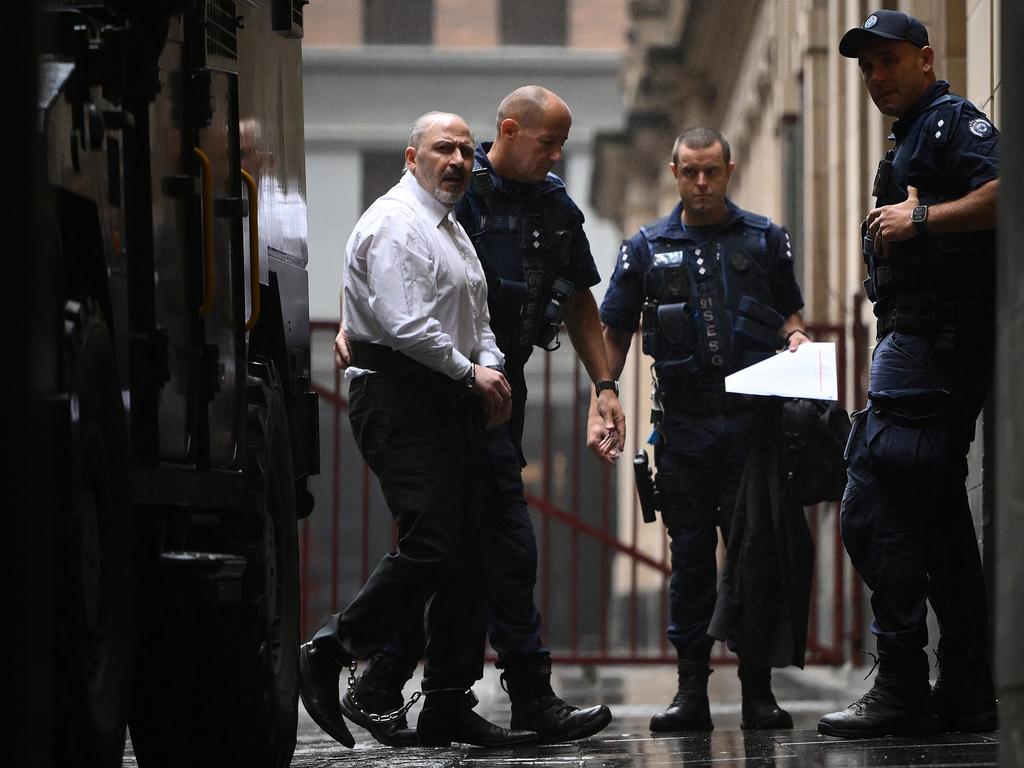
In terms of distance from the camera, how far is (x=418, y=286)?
6.61 m

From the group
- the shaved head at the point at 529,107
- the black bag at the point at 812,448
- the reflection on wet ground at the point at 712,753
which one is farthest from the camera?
the black bag at the point at 812,448

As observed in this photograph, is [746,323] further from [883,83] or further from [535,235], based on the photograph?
[883,83]

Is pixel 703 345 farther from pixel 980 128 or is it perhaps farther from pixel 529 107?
pixel 980 128

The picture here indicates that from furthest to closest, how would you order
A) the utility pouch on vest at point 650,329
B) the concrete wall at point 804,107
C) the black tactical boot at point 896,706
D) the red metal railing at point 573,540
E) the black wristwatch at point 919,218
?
the red metal railing at point 573,540 < the concrete wall at point 804,107 < the utility pouch on vest at point 650,329 < the black tactical boot at point 896,706 < the black wristwatch at point 919,218

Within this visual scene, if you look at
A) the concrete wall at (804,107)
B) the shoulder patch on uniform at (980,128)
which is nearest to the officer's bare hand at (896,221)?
the shoulder patch on uniform at (980,128)

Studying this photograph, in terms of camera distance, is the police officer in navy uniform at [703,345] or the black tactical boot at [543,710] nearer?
the black tactical boot at [543,710]

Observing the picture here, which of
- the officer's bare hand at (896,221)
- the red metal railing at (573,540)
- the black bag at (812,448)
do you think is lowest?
the red metal railing at (573,540)

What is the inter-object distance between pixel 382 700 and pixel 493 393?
1.04m

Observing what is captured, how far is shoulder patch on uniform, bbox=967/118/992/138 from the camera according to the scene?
20.4 feet

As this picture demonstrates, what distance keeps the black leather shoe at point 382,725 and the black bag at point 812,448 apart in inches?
65.0

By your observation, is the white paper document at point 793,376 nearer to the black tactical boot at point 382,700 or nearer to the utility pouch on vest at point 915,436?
the utility pouch on vest at point 915,436

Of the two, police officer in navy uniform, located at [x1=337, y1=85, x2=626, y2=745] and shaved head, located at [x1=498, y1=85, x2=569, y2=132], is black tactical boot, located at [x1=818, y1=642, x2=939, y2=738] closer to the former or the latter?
police officer in navy uniform, located at [x1=337, y1=85, x2=626, y2=745]

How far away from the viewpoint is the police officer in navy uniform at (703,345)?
7660mm

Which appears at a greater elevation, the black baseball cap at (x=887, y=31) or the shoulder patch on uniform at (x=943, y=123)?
the black baseball cap at (x=887, y=31)
